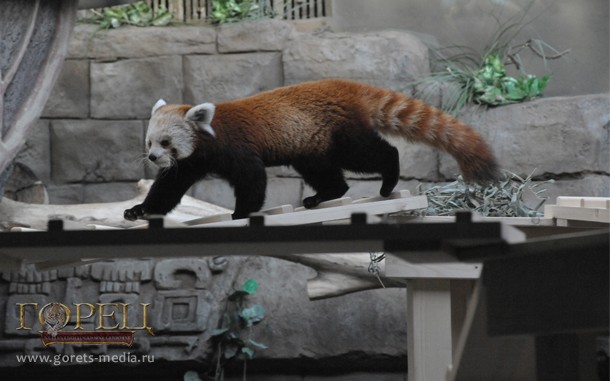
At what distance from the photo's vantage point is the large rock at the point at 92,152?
20.9 ft

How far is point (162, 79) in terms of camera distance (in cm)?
634

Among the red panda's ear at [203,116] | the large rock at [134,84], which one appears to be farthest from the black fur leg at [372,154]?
the large rock at [134,84]

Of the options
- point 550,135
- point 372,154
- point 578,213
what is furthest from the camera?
point 550,135

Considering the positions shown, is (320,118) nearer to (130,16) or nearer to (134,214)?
(134,214)

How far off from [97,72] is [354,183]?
1.88m

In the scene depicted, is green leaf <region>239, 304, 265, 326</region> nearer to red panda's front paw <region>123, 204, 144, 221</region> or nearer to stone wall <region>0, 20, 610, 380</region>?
stone wall <region>0, 20, 610, 380</region>

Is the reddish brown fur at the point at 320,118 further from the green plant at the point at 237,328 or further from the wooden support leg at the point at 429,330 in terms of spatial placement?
the green plant at the point at 237,328

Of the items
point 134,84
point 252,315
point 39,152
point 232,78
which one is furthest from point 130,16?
point 252,315

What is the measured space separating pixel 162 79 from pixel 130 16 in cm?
59

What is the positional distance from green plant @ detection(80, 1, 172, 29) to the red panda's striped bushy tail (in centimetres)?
286

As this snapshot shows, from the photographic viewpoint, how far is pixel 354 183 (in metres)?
6.14

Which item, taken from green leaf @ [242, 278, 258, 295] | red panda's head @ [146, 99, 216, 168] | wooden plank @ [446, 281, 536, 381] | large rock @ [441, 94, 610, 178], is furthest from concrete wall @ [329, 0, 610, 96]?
wooden plank @ [446, 281, 536, 381]

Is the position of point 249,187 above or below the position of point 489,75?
below

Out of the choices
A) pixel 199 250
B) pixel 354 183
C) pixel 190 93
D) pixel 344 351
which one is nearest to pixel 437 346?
pixel 199 250
